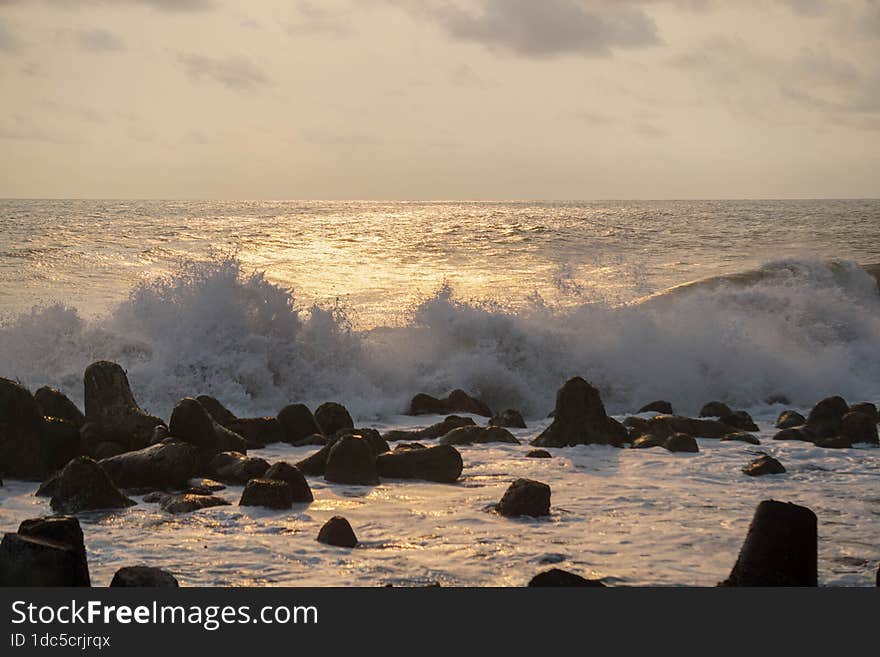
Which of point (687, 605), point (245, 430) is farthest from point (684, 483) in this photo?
point (245, 430)

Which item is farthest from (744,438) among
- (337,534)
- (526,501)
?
(337,534)

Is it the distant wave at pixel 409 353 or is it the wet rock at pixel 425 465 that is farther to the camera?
the distant wave at pixel 409 353

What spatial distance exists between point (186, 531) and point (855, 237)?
41.2m

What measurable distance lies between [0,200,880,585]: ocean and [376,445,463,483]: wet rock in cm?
29

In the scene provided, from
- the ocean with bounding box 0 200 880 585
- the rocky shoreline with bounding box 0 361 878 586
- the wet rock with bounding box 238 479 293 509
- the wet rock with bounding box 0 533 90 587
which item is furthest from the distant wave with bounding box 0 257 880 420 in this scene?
the wet rock with bounding box 0 533 90 587

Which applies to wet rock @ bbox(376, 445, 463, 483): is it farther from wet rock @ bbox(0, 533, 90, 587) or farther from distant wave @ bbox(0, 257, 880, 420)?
distant wave @ bbox(0, 257, 880, 420)

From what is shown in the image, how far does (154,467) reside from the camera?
7.68 m

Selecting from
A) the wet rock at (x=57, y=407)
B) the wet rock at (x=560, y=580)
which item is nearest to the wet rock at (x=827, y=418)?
the wet rock at (x=560, y=580)

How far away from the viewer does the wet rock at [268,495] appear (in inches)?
275

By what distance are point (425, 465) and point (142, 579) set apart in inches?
145

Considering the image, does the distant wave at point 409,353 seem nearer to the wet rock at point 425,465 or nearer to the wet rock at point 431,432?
the wet rock at point 431,432

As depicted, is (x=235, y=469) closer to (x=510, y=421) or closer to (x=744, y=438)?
(x=510, y=421)

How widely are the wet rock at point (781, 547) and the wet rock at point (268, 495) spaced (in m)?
3.34

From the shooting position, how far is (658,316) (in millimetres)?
16875
